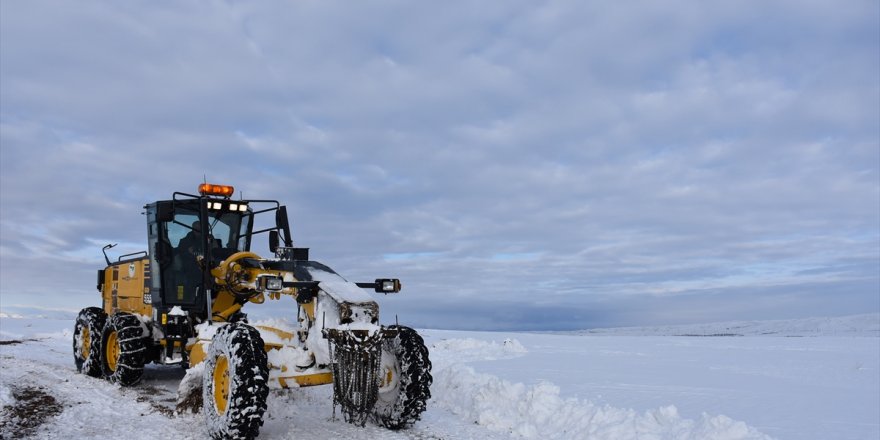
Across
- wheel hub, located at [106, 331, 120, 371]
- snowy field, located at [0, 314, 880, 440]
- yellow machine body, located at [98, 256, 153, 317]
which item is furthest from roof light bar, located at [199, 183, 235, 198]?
wheel hub, located at [106, 331, 120, 371]

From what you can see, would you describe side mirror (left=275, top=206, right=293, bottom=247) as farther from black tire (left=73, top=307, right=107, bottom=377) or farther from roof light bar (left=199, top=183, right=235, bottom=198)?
black tire (left=73, top=307, right=107, bottom=377)

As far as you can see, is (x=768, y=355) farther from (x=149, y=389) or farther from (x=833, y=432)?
(x=149, y=389)

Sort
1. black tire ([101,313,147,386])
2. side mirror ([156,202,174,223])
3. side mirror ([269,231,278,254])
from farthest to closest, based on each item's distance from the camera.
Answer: black tire ([101,313,147,386])
side mirror ([156,202,174,223])
side mirror ([269,231,278,254])

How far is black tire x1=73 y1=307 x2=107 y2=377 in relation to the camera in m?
11.6

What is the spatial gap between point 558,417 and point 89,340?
961 centimetres

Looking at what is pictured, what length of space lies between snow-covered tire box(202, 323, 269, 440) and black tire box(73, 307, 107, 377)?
6258 millimetres

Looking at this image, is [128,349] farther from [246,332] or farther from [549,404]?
[549,404]

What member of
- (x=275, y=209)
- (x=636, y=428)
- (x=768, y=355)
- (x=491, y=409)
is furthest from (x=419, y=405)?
(x=768, y=355)

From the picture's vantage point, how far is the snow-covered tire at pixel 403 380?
708cm

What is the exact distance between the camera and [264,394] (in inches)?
246

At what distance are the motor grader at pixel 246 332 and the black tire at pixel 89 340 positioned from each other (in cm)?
3

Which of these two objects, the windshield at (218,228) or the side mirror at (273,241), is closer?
the side mirror at (273,241)

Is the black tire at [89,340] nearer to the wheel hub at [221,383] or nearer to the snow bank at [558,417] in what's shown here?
the wheel hub at [221,383]

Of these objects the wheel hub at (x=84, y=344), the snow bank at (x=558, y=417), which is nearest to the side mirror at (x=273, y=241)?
the snow bank at (x=558, y=417)
